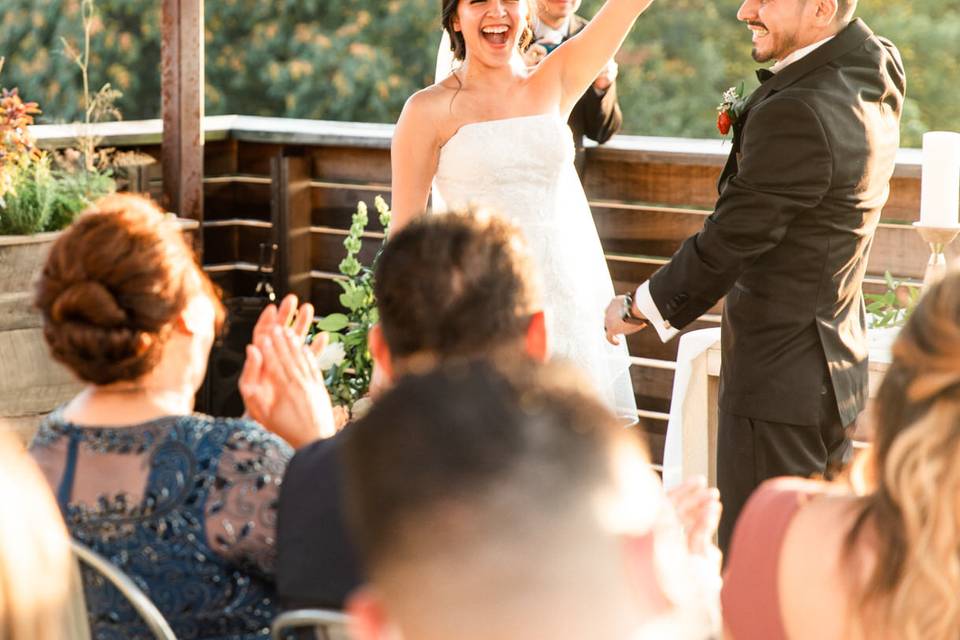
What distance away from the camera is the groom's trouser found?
3.03 metres

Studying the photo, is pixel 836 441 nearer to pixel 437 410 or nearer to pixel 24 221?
pixel 437 410

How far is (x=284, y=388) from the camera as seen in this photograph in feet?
6.28

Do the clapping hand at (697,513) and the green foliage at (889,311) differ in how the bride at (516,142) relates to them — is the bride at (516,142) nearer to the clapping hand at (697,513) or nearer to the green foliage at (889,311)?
the green foliage at (889,311)

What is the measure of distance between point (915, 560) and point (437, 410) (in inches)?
30.9

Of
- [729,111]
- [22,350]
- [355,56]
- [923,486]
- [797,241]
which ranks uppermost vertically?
[355,56]

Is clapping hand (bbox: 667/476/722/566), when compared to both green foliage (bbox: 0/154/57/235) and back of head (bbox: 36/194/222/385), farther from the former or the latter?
green foliage (bbox: 0/154/57/235)

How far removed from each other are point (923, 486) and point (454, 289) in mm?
577

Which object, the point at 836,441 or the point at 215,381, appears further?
the point at 215,381

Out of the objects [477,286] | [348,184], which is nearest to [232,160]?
[348,184]

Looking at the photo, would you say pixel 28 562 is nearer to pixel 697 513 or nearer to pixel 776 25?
pixel 697 513

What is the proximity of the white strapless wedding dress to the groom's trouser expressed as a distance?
65 centimetres

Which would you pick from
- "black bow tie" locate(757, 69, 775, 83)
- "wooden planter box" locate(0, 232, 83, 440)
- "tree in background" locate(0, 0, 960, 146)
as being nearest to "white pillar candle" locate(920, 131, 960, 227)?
"black bow tie" locate(757, 69, 775, 83)

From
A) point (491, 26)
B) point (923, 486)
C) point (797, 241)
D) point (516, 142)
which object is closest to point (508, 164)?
point (516, 142)

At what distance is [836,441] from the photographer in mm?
3094
